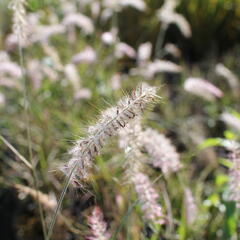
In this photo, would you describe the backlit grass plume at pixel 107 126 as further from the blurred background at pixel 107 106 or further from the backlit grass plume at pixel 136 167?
the backlit grass plume at pixel 136 167

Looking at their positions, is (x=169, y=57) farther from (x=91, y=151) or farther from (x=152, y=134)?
(x=91, y=151)

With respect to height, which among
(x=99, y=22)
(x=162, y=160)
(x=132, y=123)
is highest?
(x=132, y=123)

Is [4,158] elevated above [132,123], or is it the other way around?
[132,123]

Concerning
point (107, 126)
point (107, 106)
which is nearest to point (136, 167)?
point (107, 106)

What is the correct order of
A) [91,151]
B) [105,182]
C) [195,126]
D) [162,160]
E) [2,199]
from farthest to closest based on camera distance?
[195,126]
[2,199]
[105,182]
[162,160]
[91,151]

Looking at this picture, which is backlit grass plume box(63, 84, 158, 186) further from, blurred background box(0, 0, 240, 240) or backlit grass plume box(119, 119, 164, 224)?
backlit grass plume box(119, 119, 164, 224)

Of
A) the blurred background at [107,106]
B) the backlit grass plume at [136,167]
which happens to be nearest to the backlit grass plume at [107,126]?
the blurred background at [107,106]

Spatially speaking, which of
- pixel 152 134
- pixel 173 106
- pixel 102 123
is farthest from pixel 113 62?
pixel 102 123

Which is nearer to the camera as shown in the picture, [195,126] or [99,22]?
[195,126]
